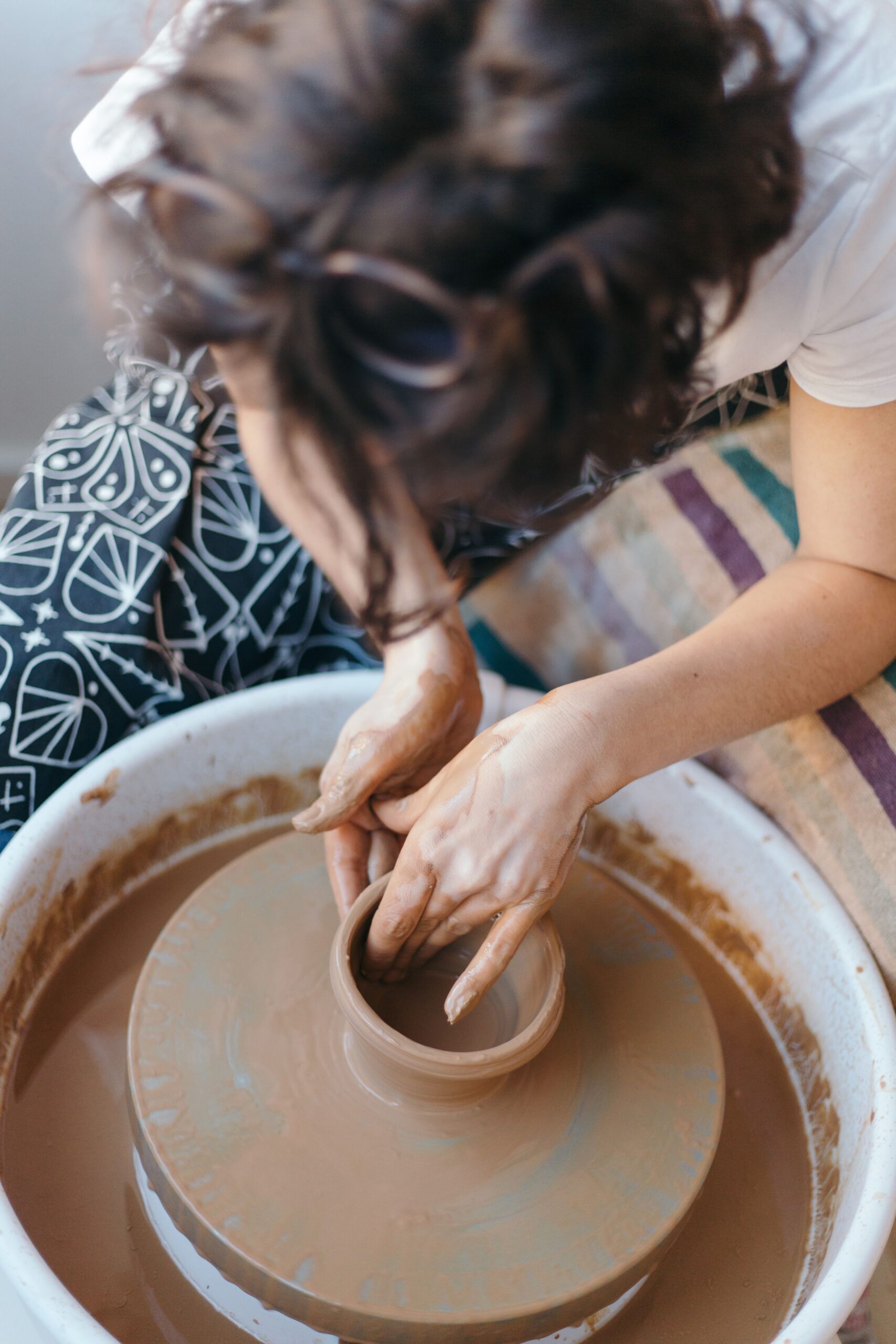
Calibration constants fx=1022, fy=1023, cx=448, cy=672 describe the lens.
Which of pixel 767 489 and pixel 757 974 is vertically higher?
pixel 767 489

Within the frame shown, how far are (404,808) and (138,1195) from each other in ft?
1.82

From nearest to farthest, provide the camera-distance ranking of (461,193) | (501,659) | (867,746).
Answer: (461,193) → (867,746) → (501,659)

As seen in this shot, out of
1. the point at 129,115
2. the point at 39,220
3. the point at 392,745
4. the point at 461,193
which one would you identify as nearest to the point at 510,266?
the point at 461,193

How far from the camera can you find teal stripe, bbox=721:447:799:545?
63.6 inches

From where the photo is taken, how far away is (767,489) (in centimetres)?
166

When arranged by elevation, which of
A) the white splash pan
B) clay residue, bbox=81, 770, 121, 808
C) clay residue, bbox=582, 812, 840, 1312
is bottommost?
clay residue, bbox=582, 812, 840, 1312

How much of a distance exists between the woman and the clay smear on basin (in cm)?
39

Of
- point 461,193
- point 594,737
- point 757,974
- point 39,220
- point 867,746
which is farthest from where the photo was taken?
point 39,220

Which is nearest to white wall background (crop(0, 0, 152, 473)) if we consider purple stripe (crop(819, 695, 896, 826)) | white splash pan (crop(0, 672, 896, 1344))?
white splash pan (crop(0, 672, 896, 1344))

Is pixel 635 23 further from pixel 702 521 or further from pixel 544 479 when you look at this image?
pixel 702 521

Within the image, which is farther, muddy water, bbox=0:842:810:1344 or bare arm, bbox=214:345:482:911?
bare arm, bbox=214:345:482:911

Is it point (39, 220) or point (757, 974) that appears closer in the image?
point (757, 974)

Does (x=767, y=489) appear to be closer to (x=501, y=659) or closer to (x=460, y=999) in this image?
(x=501, y=659)

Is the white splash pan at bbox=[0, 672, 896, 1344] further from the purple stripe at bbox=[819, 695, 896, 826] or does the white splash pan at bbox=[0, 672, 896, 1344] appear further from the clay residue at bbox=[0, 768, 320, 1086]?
the purple stripe at bbox=[819, 695, 896, 826]
